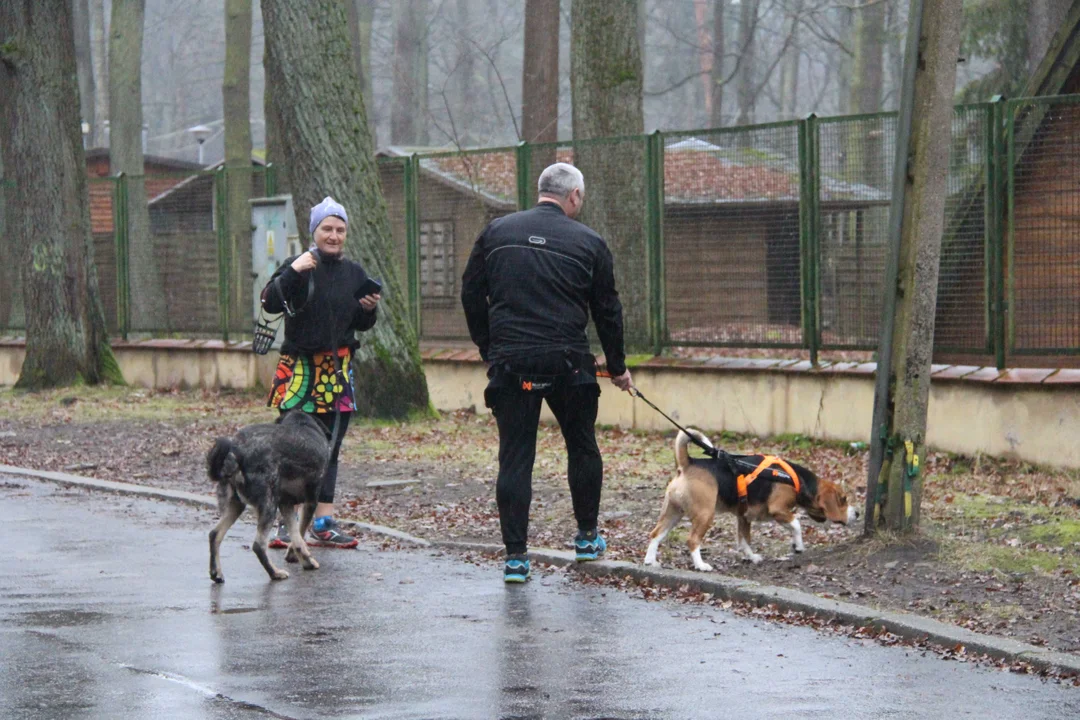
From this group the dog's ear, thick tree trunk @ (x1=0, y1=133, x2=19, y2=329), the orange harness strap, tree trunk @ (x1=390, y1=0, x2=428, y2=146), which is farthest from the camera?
tree trunk @ (x1=390, y1=0, x2=428, y2=146)

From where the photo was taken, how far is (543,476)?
12789 millimetres

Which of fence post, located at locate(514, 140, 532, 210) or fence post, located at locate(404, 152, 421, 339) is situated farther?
fence post, located at locate(404, 152, 421, 339)

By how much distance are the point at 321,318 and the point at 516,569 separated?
190 centimetres

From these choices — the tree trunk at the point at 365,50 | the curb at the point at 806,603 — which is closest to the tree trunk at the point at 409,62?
the tree trunk at the point at 365,50

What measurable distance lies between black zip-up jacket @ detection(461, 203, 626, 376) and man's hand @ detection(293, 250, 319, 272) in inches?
43.7

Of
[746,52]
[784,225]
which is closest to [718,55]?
[746,52]

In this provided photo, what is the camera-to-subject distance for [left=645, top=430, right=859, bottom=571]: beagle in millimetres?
8781

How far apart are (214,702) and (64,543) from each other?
456 cm

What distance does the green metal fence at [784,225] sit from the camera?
13.2m

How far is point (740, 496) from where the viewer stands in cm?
892

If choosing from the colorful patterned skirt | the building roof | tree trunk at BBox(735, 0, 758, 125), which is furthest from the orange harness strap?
tree trunk at BBox(735, 0, 758, 125)

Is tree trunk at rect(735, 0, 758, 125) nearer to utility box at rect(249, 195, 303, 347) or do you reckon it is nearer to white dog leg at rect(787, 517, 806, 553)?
utility box at rect(249, 195, 303, 347)

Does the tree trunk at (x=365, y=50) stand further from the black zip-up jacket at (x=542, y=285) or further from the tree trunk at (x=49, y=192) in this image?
the black zip-up jacket at (x=542, y=285)

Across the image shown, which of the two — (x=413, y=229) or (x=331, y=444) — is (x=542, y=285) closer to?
(x=331, y=444)
